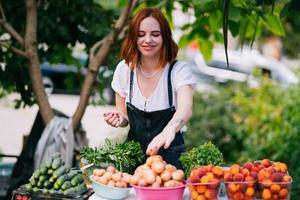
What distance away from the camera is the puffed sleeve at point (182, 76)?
3418 millimetres

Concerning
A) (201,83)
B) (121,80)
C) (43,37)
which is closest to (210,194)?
(121,80)

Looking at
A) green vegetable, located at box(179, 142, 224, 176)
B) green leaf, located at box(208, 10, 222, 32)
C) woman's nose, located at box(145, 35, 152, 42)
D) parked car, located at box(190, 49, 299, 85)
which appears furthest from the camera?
parked car, located at box(190, 49, 299, 85)

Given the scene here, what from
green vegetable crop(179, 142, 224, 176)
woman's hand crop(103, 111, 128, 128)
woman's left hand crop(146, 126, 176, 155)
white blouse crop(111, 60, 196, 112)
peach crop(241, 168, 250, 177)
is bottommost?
peach crop(241, 168, 250, 177)

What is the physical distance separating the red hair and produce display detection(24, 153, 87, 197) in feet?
2.29

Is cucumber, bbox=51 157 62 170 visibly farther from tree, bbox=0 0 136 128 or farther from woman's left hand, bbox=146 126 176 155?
tree, bbox=0 0 136 128

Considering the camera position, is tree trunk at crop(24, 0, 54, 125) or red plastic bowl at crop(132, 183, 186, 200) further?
tree trunk at crop(24, 0, 54, 125)

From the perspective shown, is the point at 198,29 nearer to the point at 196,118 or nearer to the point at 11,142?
the point at 196,118

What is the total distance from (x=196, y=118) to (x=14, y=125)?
187 inches

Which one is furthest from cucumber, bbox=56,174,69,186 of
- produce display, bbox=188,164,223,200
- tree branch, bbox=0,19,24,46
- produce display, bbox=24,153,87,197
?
tree branch, bbox=0,19,24,46

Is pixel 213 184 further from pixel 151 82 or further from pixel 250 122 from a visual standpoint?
pixel 250 122

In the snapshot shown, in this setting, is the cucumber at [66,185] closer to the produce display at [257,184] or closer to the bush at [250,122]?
the produce display at [257,184]

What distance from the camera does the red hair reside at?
11.3ft

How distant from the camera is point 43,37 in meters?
5.39

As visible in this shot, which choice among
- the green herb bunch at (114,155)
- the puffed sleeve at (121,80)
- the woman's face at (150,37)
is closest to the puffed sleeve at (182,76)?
the woman's face at (150,37)
